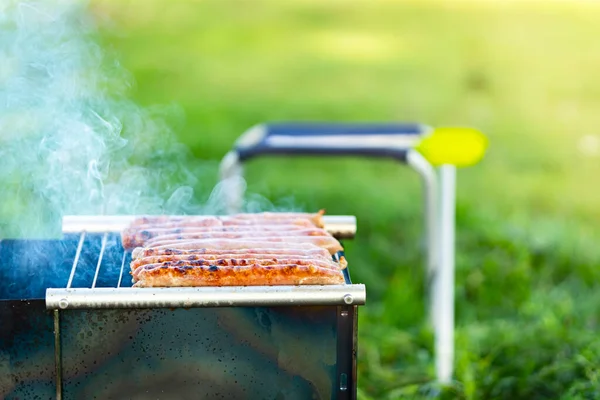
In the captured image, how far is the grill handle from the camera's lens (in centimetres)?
505

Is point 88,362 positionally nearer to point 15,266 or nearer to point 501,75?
point 15,266

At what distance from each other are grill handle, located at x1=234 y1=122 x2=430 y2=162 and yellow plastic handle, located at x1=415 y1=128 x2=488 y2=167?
50cm

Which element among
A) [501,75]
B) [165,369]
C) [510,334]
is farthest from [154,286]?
[501,75]

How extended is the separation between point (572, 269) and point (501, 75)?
4.39 m

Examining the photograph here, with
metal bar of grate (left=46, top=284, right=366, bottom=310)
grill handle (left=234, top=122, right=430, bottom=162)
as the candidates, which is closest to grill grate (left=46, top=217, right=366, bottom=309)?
metal bar of grate (left=46, top=284, right=366, bottom=310)

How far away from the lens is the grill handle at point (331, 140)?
5.05 meters

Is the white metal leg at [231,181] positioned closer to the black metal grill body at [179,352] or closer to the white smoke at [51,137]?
the white smoke at [51,137]

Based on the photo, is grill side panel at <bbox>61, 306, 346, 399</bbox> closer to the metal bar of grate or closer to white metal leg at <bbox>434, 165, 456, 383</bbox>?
the metal bar of grate

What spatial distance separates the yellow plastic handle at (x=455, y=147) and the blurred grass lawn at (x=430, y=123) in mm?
1071

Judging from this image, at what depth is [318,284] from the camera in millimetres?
2832

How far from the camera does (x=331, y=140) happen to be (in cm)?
523

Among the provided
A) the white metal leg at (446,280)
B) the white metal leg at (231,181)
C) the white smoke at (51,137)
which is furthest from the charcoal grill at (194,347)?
the white metal leg at (231,181)

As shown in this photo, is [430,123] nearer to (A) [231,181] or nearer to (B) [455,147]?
(A) [231,181]

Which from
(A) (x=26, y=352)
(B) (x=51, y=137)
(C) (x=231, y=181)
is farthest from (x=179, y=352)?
(C) (x=231, y=181)
